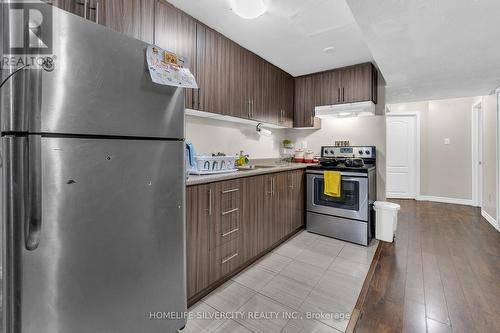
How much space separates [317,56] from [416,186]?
14.1 feet

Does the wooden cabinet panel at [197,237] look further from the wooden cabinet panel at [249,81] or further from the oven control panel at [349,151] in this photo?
the oven control panel at [349,151]

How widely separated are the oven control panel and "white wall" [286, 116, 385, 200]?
0.12 metres

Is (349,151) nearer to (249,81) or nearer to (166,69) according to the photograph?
(249,81)

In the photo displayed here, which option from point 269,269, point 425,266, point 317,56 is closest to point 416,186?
point 425,266

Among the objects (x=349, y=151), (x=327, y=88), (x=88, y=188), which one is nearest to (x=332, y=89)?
(x=327, y=88)

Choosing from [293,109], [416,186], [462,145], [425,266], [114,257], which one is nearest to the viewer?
[114,257]

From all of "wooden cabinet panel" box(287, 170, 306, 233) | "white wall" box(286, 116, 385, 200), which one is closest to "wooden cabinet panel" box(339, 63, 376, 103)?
"white wall" box(286, 116, 385, 200)

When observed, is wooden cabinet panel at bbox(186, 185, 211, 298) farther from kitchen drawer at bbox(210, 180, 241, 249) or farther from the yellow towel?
the yellow towel

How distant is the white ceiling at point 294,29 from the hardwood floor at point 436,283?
94.6 inches

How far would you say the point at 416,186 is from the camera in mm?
5348

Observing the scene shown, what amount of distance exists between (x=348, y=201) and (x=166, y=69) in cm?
260

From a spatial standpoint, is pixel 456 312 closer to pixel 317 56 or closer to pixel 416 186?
pixel 317 56

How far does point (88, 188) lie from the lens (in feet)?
3.20

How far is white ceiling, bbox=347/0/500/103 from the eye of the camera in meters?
1.54
